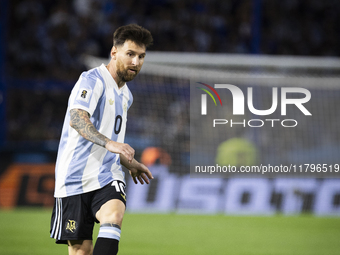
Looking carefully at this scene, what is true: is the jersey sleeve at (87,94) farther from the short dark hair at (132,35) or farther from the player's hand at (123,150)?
the player's hand at (123,150)

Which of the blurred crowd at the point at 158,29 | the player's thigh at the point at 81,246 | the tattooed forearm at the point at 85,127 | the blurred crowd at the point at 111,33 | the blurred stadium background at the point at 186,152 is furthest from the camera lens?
the blurred crowd at the point at 158,29

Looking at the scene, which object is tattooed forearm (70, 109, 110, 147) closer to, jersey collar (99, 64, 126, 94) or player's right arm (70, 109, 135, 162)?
player's right arm (70, 109, 135, 162)

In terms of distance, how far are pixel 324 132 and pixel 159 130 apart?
10.2 feet

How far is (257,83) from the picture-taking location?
33.7 ft

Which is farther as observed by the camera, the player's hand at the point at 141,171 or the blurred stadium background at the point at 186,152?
the blurred stadium background at the point at 186,152

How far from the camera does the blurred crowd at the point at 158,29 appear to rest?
14.1 m

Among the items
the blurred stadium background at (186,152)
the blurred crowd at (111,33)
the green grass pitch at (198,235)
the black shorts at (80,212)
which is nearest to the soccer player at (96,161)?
the black shorts at (80,212)

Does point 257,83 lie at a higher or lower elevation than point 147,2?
lower

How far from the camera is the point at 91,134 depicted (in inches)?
135

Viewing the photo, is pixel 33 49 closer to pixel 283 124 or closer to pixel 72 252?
pixel 283 124

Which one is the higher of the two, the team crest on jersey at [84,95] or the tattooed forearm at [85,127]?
the team crest on jersey at [84,95]

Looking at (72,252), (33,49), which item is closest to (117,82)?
(72,252)

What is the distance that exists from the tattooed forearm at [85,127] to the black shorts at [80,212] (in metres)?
0.57

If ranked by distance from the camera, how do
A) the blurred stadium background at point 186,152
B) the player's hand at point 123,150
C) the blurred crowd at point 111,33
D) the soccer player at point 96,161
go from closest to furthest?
1. the player's hand at point 123,150
2. the soccer player at point 96,161
3. the blurred stadium background at point 186,152
4. the blurred crowd at point 111,33
